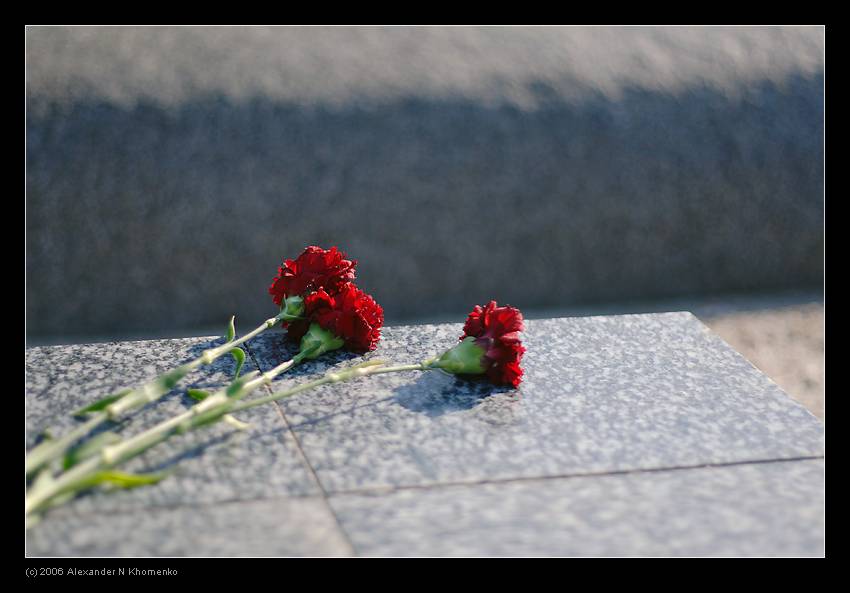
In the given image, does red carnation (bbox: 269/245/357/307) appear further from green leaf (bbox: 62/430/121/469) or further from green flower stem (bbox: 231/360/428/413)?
green leaf (bbox: 62/430/121/469)

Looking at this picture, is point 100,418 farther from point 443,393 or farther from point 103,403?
point 443,393

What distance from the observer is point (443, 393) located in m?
1.26

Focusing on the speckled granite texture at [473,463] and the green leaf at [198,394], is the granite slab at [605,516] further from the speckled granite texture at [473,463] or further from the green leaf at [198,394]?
the green leaf at [198,394]

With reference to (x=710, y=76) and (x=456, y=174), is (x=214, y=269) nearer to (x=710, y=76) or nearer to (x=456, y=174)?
(x=456, y=174)

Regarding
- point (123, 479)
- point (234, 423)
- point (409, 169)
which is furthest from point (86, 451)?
point (409, 169)

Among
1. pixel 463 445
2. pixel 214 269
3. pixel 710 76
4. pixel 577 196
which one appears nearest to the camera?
pixel 463 445

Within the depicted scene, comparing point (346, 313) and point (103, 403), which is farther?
point (346, 313)

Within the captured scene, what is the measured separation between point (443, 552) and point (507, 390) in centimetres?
39

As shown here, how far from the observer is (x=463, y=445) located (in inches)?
44.3

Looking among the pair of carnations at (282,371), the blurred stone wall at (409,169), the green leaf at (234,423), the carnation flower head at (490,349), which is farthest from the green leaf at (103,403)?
the blurred stone wall at (409,169)

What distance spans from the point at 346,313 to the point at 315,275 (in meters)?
0.07

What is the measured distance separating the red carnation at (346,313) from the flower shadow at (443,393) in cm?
10

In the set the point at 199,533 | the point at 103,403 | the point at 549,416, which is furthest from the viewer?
the point at 549,416
